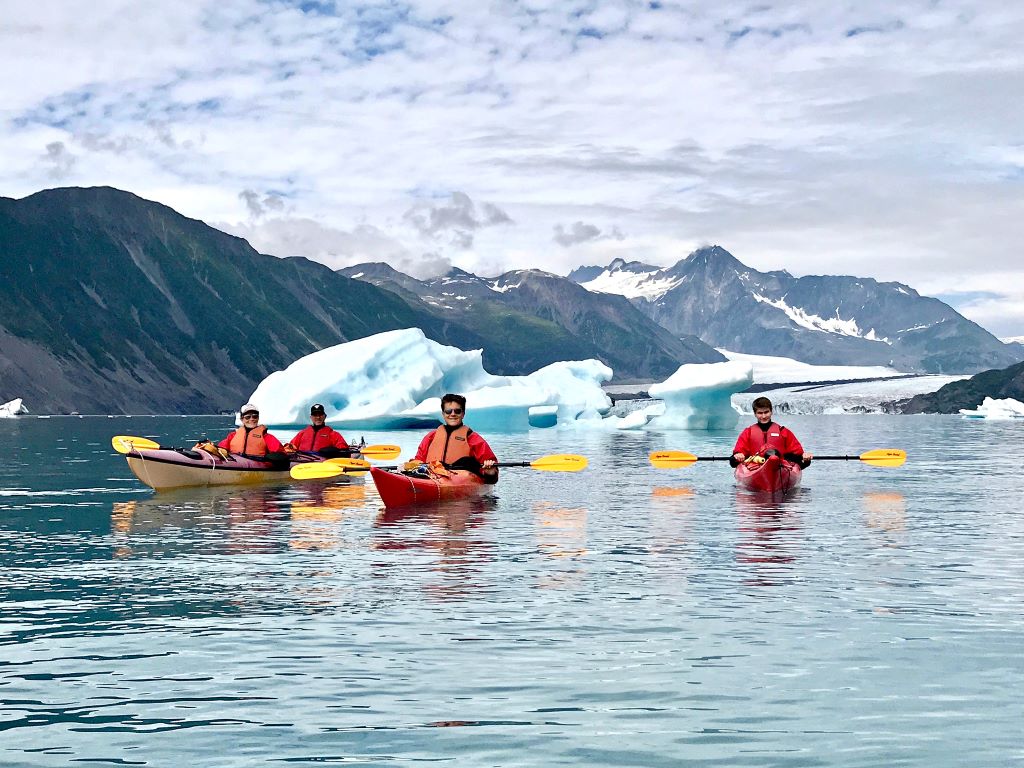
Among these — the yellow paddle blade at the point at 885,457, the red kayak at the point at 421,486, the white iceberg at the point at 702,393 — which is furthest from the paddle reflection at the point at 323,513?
the white iceberg at the point at 702,393

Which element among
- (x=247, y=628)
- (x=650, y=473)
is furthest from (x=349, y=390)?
(x=247, y=628)

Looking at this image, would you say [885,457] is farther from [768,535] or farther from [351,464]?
[351,464]

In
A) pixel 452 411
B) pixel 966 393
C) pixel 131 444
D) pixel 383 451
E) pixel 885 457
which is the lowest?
pixel 885 457

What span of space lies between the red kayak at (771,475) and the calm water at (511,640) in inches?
181

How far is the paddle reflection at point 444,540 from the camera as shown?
1509cm

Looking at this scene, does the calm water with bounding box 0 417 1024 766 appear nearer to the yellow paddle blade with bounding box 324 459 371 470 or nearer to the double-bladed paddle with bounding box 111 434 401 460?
the yellow paddle blade with bounding box 324 459 371 470

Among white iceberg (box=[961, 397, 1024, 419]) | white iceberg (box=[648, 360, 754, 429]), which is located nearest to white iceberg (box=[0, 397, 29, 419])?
white iceberg (box=[648, 360, 754, 429])

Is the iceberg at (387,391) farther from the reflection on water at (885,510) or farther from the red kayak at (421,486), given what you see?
the red kayak at (421,486)

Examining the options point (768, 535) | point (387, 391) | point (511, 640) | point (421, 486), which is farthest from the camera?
point (387, 391)

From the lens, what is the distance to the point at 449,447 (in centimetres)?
2517

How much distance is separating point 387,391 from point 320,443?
169 ft

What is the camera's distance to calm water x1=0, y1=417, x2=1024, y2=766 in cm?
833

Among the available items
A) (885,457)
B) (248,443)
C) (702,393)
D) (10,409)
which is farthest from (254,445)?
(10,409)

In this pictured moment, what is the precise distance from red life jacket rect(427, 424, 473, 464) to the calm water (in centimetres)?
145
